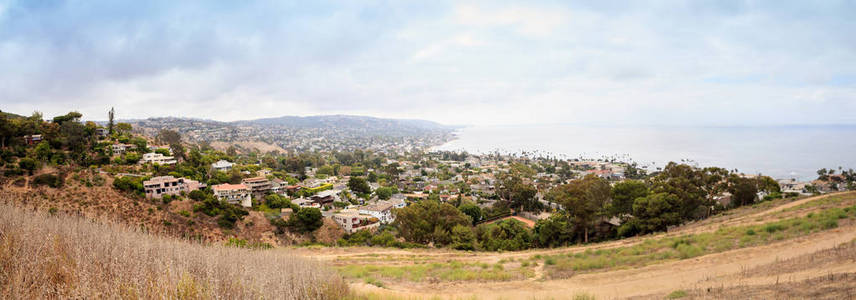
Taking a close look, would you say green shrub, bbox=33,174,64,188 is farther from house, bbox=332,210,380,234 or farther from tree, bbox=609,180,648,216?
tree, bbox=609,180,648,216

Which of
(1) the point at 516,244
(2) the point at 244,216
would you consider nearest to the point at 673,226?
(1) the point at 516,244

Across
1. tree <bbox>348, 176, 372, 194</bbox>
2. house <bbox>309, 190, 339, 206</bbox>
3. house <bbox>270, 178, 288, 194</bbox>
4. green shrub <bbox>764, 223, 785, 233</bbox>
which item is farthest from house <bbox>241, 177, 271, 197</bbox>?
green shrub <bbox>764, 223, 785, 233</bbox>

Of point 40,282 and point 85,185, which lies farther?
point 85,185

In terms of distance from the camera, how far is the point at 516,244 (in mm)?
16141

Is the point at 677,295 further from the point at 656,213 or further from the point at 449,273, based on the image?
the point at 656,213

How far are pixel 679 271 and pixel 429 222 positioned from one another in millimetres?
12281

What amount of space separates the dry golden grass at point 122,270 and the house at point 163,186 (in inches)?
765

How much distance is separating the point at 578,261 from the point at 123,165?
95.3 feet

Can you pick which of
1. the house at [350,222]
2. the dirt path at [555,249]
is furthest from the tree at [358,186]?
the dirt path at [555,249]

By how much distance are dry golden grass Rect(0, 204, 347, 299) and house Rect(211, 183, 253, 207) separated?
20595mm

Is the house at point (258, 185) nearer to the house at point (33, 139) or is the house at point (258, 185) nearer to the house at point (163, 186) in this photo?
the house at point (163, 186)

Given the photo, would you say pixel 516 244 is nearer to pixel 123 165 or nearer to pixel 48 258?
pixel 48 258

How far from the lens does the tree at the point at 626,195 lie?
17.7 m

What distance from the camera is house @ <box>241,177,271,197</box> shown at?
27.8 m
